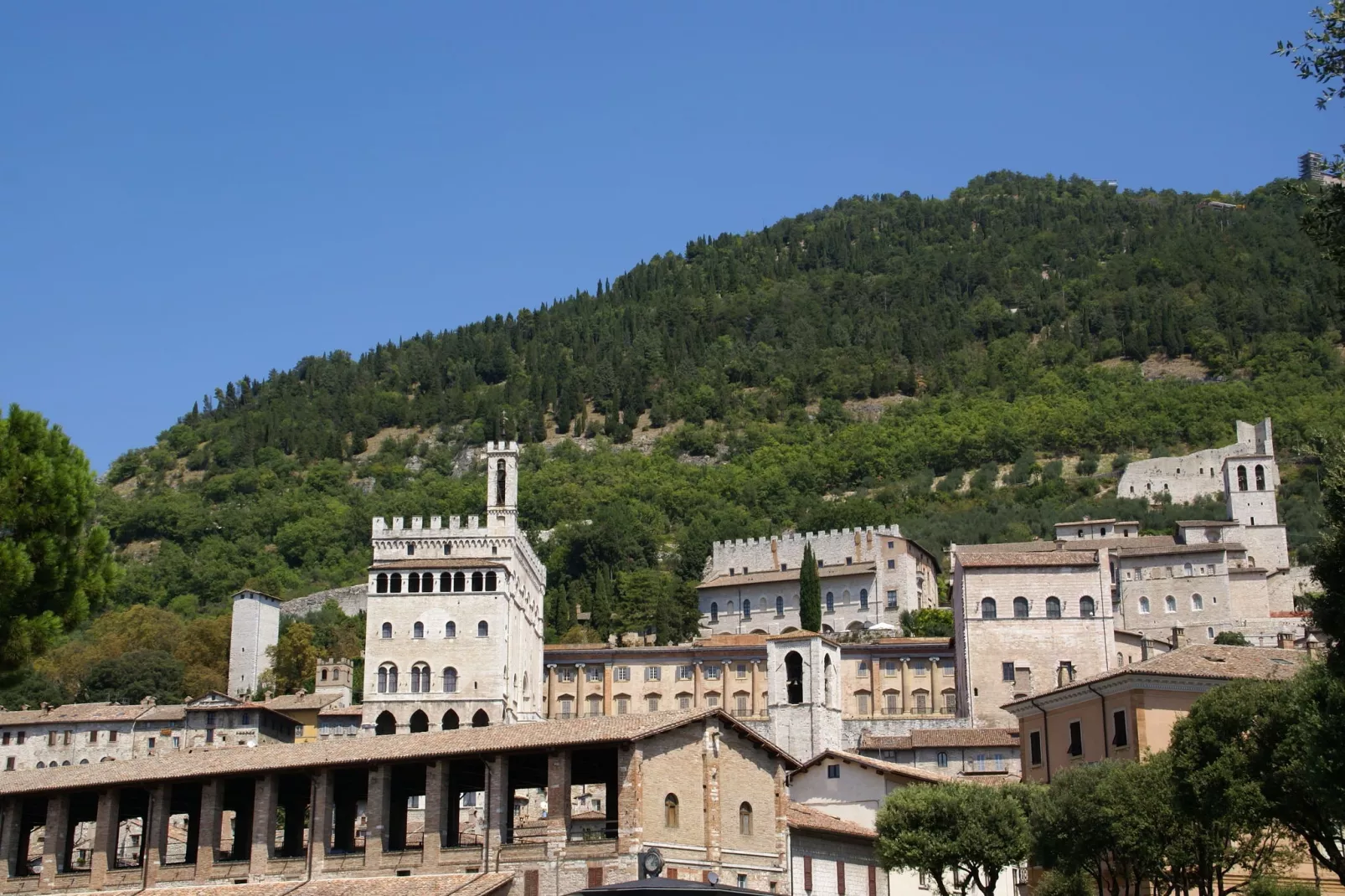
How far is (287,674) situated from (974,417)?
102423 mm

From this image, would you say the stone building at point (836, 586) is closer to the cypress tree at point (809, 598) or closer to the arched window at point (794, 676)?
the cypress tree at point (809, 598)

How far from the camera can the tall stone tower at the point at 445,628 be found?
80.6 metres

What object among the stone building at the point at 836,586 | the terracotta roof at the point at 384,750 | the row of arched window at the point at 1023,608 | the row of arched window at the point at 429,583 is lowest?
the terracotta roof at the point at 384,750

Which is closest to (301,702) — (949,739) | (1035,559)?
(949,739)

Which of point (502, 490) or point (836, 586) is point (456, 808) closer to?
point (502, 490)

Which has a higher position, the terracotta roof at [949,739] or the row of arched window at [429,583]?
the row of arched window at [429,583]

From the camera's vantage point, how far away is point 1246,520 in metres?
128

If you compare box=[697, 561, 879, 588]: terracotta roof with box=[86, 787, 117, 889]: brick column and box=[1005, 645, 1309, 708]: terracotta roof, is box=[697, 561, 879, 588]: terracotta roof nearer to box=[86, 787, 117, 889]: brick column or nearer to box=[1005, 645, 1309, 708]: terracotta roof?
box=[1005, 645, 1309, 708]: terracotta roof

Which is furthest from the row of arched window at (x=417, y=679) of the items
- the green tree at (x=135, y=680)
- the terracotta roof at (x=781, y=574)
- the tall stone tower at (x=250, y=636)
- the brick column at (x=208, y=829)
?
the terracotta roof at (x=781, y=574)

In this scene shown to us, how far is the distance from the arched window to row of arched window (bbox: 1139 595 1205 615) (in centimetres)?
4303

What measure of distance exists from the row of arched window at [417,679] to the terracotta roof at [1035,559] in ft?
88.1

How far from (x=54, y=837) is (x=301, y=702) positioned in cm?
4745

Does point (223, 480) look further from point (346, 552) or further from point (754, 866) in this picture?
point (754, 866)

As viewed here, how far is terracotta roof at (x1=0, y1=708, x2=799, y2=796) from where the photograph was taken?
4353 centimetres
